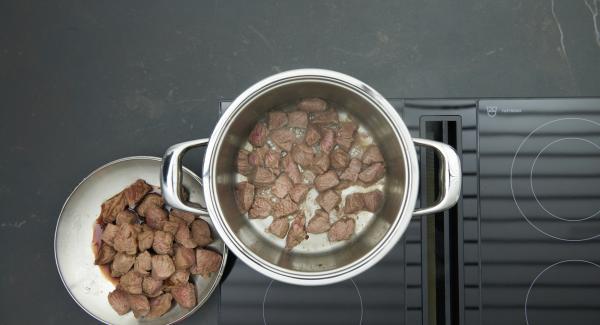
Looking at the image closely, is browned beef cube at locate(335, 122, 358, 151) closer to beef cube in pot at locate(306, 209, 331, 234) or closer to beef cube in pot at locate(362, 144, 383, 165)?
beef cube in pot at locate(362, 144, 383, 165)

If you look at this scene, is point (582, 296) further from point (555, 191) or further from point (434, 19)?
point (434, 19)

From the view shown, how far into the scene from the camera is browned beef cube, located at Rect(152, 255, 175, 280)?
2.89 feet

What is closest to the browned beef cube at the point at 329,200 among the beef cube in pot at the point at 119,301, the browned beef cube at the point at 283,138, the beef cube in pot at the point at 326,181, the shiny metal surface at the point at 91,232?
the beef cube in pot at the point at 326,181

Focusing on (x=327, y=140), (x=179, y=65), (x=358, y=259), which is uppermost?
(x=179, y=65)

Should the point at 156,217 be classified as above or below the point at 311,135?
below

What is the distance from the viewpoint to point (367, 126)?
0.85 meters

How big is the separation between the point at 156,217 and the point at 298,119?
0.35 meters

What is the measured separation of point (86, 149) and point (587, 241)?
3.55ft

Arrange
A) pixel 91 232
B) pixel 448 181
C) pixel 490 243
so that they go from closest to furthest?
pixel 448 181, pixel 490 243, pixel 91 232

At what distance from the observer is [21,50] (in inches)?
41.8

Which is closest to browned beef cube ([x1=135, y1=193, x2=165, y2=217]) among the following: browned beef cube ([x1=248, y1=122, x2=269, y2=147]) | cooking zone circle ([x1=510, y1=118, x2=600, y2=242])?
browned beef cube ([x1=248, y1=122, x2=269, y2=147])

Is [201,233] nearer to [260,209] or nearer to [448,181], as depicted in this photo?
[260,209]

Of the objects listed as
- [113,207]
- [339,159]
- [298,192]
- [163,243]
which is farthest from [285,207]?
[113,207]

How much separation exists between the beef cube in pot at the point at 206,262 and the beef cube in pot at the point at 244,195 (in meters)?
0.11
